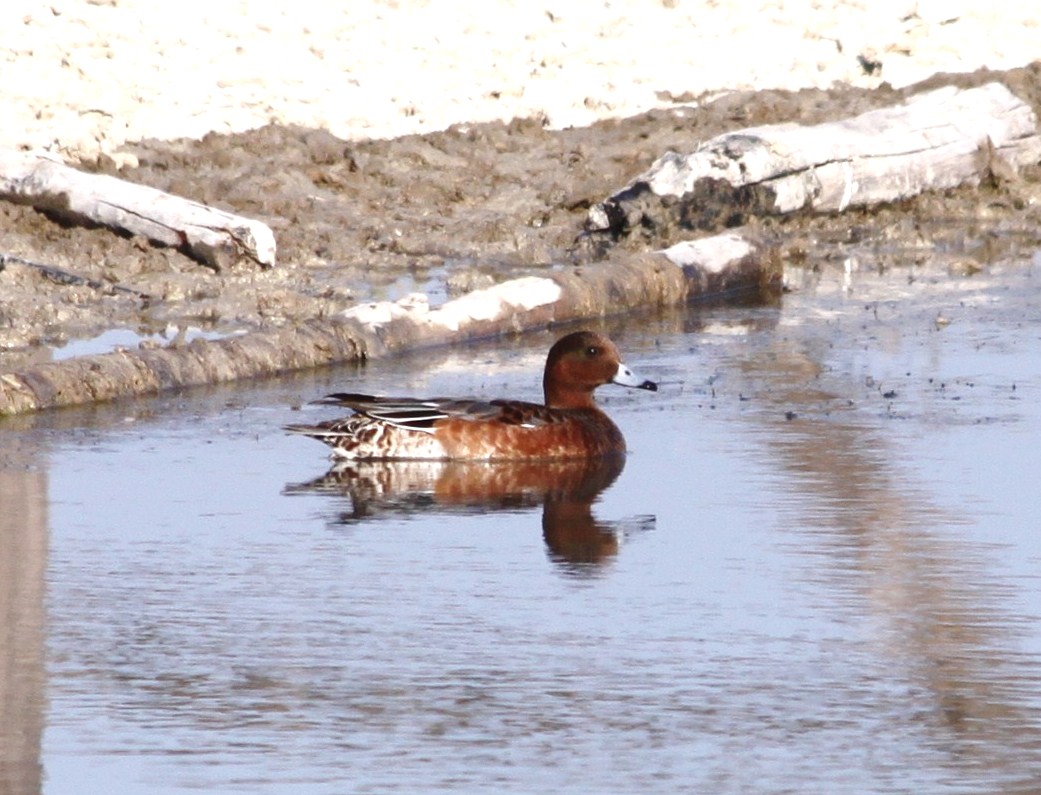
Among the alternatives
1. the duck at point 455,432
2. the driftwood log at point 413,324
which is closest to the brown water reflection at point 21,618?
the driftwood log at point 413,324

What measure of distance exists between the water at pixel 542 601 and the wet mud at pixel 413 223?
2244mm

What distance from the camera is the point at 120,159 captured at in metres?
16.0

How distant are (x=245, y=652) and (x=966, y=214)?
11812mm

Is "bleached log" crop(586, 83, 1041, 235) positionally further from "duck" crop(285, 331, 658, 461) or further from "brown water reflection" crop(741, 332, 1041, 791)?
"duck" crop(285, 331, 658, 461)

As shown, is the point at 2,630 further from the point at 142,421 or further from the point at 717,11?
the point at 717,11

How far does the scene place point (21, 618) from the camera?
→ 22.4 ft

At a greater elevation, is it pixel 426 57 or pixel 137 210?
pixel 426 57

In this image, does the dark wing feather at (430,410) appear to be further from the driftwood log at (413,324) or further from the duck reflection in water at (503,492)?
the driftwood log at (413,324)

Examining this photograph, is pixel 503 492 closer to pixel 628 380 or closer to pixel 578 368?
pixel 578 368

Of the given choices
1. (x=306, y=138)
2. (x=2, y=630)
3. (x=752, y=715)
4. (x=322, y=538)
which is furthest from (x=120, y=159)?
(x=752, y=715)

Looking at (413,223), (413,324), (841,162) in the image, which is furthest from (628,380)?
(841,162)

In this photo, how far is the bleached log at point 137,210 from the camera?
13.6 meters

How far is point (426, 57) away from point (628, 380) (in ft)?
30.4

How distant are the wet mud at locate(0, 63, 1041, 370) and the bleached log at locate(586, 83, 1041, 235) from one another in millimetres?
140
